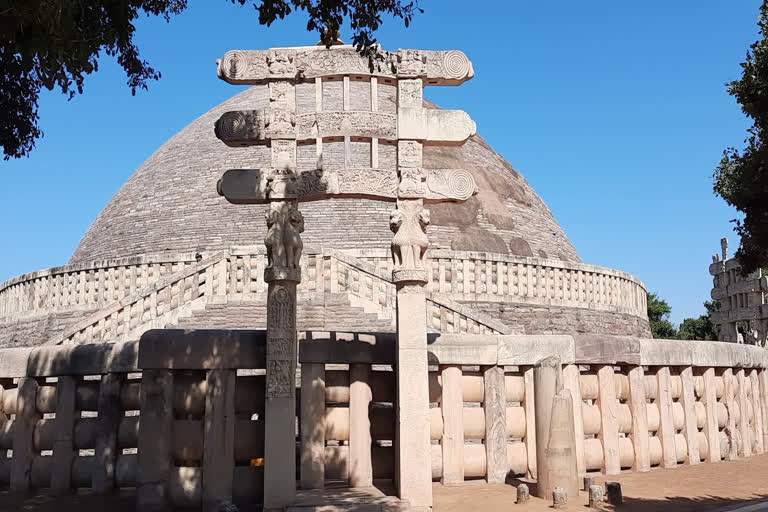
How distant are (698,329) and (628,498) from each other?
41243mm

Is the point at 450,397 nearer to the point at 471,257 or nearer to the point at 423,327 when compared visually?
the point at 423,327

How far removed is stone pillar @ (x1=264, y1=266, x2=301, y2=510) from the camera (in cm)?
725

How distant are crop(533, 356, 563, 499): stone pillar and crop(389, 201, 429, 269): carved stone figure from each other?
1.85m

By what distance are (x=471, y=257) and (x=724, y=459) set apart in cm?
1028

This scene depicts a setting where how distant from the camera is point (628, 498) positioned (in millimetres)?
7746

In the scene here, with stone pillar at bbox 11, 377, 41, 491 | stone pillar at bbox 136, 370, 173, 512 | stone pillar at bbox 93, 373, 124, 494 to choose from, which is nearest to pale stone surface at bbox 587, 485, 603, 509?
stone pillar at bbox 136, 370, 173, 512

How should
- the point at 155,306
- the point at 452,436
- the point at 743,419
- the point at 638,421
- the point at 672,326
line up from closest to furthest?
the point at 452,436 < the point at 638,421 < the point at 743,419 < the point at 155,306 < the point at 672,326

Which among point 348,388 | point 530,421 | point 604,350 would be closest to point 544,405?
point 530,421

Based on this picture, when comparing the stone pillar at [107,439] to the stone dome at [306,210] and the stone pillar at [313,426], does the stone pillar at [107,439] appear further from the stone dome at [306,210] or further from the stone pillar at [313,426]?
the stone dome at [306,210]

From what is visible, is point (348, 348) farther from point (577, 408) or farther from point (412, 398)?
point (577, 408)

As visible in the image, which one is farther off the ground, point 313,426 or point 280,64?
point 280,64

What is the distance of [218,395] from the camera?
25.2 ft

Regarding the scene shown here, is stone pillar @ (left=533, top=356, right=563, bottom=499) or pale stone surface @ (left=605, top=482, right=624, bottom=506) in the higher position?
stone pillar @ (left=533, top=356, right=563, bottom=499)

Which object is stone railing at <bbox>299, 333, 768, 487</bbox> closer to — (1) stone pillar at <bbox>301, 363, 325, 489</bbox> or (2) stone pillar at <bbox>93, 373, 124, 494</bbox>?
(1) stone pillar at <bbox>301, 363, 325, 489</bbox>
